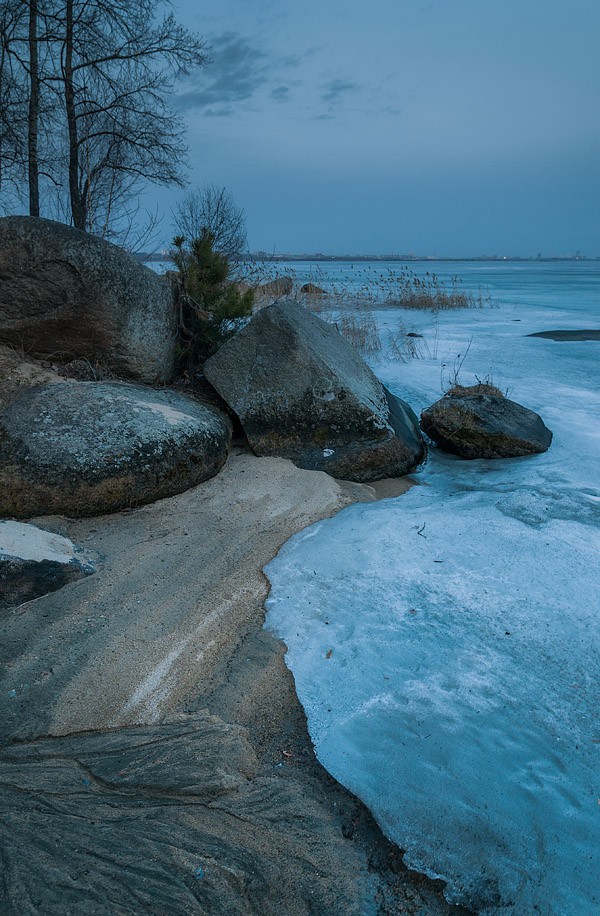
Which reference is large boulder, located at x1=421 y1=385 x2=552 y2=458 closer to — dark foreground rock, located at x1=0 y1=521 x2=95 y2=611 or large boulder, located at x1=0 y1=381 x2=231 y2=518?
large boulder, located at x1=0 y1=381 x2=231 y2=518

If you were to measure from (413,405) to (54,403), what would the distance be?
13.8 feet

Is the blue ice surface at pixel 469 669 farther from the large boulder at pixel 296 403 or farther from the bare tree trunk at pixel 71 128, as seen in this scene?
the bare tree trunk at pixel 71 128

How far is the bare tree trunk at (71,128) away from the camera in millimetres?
7992

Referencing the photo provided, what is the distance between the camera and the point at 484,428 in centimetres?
559

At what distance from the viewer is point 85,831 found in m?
1.84

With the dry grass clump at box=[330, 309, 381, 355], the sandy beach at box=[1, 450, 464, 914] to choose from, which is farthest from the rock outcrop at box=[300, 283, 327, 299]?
the sandy beach at box=[1, 450, 464, 914]

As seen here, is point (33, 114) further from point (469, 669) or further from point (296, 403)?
point (469, 669)

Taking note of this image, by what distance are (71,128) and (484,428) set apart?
277 inches

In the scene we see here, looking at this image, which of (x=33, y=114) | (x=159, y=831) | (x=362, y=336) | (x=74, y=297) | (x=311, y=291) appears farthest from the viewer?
(x=311, y=291)

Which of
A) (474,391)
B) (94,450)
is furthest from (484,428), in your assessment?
(94,450)

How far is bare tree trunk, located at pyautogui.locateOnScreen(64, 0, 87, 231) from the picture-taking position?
799 centimetres

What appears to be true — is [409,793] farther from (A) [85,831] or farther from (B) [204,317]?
(B) [204,317]

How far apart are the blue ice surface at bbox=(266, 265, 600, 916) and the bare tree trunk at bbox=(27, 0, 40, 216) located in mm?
6546

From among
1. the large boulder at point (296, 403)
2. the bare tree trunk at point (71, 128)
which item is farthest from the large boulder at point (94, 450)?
the bare tree trunk at point (71, 128)
